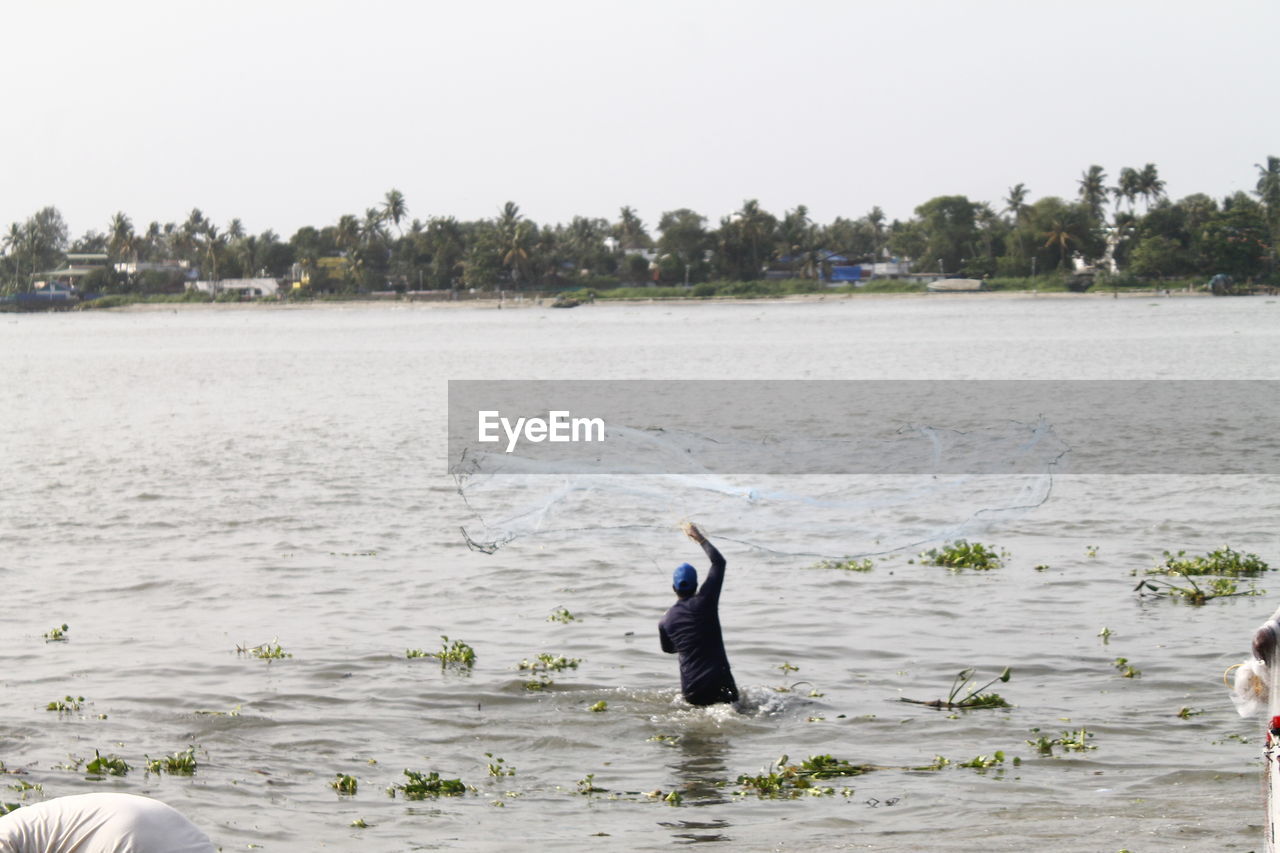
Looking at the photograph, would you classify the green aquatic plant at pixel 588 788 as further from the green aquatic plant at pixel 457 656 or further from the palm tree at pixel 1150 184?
the palm tree at pixel 1150 184

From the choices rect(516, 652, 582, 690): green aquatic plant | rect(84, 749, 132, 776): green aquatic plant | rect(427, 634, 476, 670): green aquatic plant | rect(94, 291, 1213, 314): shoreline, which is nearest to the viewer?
rect(84, 749, 132, 776): green aquatic plant

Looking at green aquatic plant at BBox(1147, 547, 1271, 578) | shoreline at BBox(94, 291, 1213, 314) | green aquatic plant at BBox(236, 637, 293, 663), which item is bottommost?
green aquatic plant at BBox(236, 637, 293, 663)

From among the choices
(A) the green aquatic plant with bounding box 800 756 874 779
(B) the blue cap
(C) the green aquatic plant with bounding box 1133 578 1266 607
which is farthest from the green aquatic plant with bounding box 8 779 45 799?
(C) the green aquatic plant with bounding box 1133 578 1266 607

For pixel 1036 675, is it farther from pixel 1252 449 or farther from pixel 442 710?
pixel 1252 449

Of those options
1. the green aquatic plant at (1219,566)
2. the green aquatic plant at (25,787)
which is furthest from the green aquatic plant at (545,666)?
the green aquatic plant at (1219,566)

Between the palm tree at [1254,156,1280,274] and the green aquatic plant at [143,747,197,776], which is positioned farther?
the palm tree at [1254,156,1280,274]

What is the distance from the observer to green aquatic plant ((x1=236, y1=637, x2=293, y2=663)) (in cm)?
1483

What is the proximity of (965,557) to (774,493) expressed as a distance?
488cm

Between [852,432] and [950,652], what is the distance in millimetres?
23284

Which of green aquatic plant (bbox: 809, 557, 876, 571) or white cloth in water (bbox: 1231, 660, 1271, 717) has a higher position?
white cloth in water (bbox: 1231, 660, 1271, 717)

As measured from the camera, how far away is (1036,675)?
43.9 feet

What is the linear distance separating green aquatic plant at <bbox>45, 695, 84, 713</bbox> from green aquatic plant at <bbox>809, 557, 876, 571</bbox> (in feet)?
31.0

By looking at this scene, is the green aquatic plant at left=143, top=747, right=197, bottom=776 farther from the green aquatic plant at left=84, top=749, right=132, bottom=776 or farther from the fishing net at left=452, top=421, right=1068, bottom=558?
the fishing net at left=452, top=421, right=1068, bottom=558

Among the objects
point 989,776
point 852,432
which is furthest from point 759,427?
point 989,776
